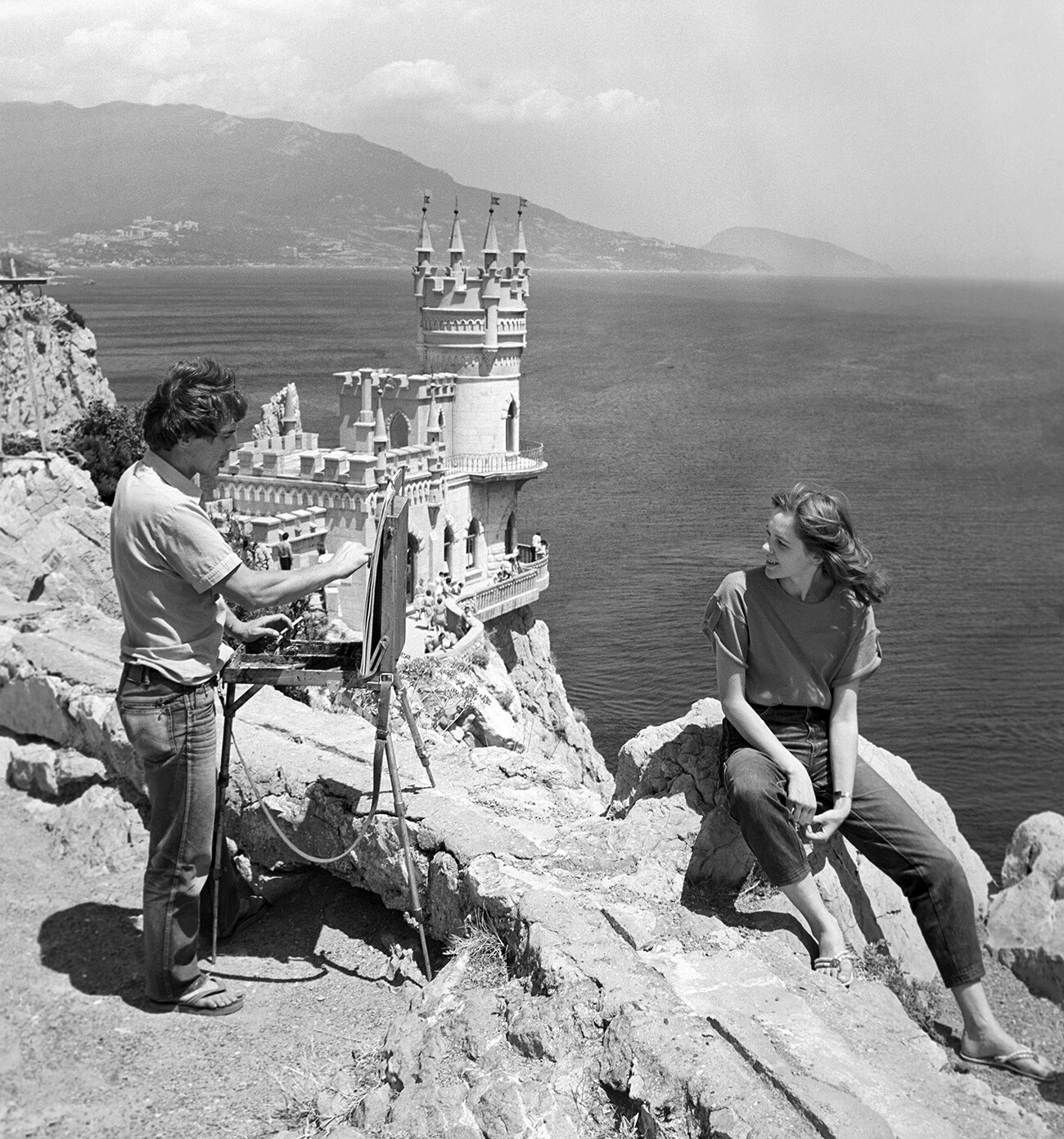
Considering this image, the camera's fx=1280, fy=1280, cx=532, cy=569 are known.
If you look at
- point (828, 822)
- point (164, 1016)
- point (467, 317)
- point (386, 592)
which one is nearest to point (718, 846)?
point (828, 822)

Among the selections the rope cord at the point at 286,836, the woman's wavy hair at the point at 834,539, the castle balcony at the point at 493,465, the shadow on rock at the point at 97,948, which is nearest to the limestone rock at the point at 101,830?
the shadow on rock at the point at 97,948

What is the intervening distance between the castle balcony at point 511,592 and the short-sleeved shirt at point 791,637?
78.7ft

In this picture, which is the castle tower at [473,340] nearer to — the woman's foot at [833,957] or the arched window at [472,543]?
the arched window at [472,543]

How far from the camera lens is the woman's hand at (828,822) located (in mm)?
4922

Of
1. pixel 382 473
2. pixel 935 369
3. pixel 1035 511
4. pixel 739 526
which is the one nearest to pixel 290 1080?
pixel 382 473

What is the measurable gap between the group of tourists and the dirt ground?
9.5 inches

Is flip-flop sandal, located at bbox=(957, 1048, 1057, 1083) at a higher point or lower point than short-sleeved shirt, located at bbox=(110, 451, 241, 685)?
lower

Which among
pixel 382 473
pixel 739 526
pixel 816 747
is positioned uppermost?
pixel 816 747

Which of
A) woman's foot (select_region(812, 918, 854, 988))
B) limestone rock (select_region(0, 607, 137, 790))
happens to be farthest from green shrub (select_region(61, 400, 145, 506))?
woman's foot (select_region(812, 918, 854, 988))

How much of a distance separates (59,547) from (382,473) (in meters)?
15.9

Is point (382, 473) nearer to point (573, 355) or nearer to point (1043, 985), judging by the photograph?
point (1043, 985)

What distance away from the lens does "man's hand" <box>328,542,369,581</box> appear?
4.88 m

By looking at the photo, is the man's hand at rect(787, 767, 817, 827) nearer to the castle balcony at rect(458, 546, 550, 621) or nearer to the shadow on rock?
the shadow on rock

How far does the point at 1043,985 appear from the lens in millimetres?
6051
